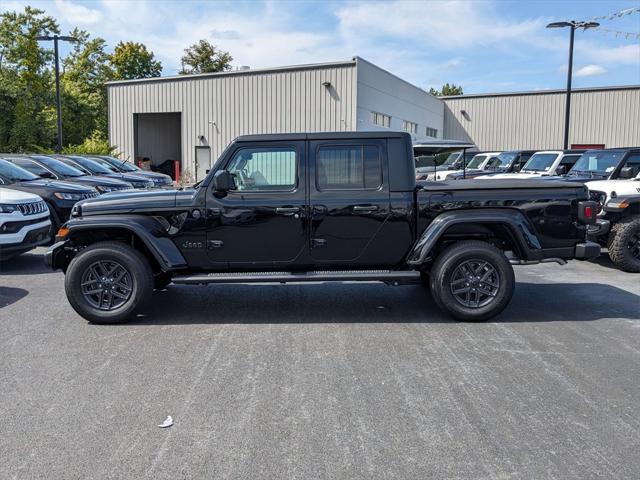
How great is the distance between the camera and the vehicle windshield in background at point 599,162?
1121cm

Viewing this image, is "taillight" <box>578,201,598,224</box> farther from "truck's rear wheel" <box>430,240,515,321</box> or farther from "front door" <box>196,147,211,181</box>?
"front door" <box>196,147,211,181</box>

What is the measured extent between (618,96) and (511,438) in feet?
124

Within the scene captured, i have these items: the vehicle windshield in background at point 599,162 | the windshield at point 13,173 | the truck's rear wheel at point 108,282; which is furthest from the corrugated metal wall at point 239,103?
the truck's rear wheel at point 108,282

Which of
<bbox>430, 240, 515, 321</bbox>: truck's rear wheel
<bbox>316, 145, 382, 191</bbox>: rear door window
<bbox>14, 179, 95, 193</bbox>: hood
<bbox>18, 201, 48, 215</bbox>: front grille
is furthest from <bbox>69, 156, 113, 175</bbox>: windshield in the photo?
<bbox>430, 240, 515, 321</bbox>: truck's rear wheel

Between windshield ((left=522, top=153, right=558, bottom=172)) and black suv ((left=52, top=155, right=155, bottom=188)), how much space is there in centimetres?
1020

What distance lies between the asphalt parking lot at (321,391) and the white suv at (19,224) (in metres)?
2.20

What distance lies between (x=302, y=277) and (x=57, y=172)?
9.93 metres

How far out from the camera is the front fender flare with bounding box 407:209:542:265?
6000 mm

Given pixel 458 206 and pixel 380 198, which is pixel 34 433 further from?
pixel 458 206

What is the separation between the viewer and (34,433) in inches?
146

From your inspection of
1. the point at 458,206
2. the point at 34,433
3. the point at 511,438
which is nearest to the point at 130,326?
the point at 34,433

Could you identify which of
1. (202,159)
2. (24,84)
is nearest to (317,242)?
(202,159)

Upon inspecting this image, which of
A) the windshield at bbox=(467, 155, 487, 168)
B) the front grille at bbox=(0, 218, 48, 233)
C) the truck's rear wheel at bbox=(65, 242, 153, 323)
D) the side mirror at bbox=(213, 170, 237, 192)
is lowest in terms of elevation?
the truck's rear wheel at bbox=(65, 242, 153, 323)

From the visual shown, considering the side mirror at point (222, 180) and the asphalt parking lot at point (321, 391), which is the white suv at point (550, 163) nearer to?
the asphalt parking lot at point (321, 391)
